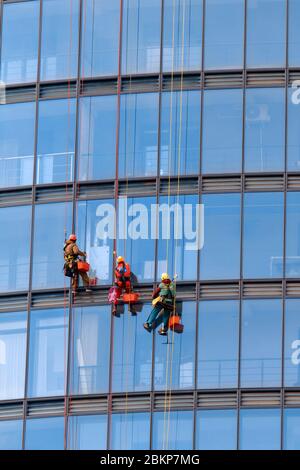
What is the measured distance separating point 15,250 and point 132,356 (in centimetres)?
538

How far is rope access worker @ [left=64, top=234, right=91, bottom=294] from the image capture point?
186m

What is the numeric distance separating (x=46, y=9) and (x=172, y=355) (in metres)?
→ 12.5

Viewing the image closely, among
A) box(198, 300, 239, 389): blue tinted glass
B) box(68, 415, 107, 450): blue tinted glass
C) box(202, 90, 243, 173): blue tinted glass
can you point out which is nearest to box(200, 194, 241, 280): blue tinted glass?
box(202, 90, 243, 173): blue tinted glass

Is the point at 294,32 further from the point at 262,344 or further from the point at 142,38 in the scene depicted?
the point at 262,344

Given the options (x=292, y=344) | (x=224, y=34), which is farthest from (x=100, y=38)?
(x=292, y=344)

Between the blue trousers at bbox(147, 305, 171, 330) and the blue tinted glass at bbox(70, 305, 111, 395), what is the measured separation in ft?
4.83

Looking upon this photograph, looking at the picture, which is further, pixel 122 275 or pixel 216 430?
pixel 122 275

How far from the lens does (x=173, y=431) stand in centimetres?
18450

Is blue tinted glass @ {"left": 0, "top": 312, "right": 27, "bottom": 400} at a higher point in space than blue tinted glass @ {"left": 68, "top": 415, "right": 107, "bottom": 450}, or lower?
higher

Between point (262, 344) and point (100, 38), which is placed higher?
point (100, 38)

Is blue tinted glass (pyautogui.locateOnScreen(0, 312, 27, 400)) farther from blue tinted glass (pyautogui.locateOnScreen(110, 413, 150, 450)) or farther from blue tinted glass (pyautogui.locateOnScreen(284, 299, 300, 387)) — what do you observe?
blue tinted glass (pyautogui.locateOnScreen(284, 299, 300, 387))

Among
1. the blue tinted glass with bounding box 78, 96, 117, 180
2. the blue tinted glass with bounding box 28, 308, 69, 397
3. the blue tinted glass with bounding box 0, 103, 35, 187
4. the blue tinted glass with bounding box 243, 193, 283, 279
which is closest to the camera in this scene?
the blue tinted glass with bounding box 243, 193, 283, 279

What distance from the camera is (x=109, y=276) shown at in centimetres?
18638
